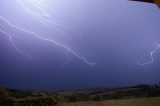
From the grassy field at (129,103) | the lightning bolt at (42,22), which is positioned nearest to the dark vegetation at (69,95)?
the grassy field at (129,103)

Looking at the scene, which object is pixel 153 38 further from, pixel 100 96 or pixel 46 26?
pixel 46 26

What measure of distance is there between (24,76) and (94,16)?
2.72 m

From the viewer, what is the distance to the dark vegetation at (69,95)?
6.95 meters

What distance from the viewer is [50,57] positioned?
7.54 meters

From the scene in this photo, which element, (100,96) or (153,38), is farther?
(153,38)

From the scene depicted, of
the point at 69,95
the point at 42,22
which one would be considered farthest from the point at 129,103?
the point at 42,22

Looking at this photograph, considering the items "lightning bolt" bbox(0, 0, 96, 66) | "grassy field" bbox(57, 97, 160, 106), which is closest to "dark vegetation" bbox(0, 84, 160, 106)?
"grassy field" bbox(57, 97, 160, 106)

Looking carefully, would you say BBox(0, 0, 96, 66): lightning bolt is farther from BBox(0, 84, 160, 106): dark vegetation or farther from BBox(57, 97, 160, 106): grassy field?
BBox(57, 97, 160, 106): grassy field

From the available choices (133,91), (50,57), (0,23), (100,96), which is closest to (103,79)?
(100,96)

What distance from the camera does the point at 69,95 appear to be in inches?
292

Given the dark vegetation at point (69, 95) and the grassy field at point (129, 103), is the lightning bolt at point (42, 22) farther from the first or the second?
the grassy field at point (129, 103)

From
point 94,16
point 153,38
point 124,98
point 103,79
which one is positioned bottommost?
point 124,98

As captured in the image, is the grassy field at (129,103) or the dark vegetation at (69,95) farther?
the grassy field at (129,103)

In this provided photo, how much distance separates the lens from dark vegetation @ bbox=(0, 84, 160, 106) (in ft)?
22.8
